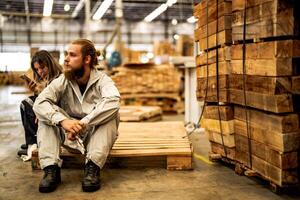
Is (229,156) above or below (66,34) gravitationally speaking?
below

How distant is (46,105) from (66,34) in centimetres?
2548

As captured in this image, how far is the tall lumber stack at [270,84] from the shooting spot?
2.90 meters

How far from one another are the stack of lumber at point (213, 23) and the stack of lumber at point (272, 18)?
13.4 inches

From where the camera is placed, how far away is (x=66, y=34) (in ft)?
91.6

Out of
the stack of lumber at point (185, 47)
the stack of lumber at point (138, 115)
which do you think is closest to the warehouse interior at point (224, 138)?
the stack of lumber at point (138, 115)

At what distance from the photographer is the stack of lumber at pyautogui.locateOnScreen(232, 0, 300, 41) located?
2877mm

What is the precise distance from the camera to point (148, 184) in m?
3.57

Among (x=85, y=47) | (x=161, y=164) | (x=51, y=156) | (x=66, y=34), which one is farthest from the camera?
(x=66, y=34)

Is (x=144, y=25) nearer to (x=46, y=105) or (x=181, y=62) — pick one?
(x=181, y=62)

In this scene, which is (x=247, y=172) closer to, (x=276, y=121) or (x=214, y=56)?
(x=276, y=121)

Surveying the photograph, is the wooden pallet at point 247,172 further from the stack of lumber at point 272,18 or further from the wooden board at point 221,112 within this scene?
the stack of lumber at point 272,18

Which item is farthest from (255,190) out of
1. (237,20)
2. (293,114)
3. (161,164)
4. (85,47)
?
(85,47)

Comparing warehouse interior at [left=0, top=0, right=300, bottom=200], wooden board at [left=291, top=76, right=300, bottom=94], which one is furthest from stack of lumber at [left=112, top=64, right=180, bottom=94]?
wooden board at [left=291, top=76, right=300, bottom=94]

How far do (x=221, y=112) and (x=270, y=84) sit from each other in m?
0.92
